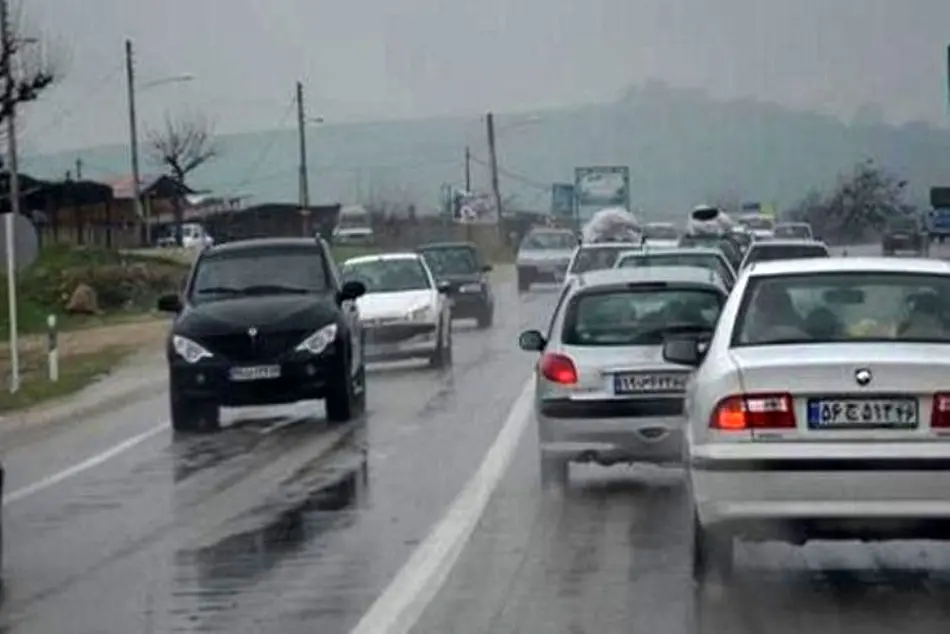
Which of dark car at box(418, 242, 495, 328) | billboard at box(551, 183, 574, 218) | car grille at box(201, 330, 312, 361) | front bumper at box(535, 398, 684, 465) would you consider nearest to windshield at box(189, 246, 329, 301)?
car grille at box(201, 330, 312, 361)

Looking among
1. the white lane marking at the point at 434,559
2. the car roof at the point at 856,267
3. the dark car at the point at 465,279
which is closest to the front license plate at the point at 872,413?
the car roof at the point at 856,267

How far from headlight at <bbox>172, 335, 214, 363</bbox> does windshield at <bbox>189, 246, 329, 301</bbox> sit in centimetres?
95

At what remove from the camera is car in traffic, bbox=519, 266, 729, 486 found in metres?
16.7

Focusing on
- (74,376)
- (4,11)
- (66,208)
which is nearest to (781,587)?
(74,376)

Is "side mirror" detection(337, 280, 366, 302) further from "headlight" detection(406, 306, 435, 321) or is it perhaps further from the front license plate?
the front license plate

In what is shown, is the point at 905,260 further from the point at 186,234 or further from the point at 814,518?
the point at 186,234

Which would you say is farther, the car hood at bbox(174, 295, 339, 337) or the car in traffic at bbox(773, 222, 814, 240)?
Result: the car in traffic at bbox(773, 222, 814, 240)

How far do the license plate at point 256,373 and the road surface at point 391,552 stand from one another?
3.55 feet

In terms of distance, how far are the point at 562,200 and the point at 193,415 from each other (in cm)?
10239

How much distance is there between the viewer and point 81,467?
832 inches

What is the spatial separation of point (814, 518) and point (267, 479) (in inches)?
332

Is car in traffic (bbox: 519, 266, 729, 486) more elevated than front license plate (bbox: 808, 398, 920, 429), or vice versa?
front license plate (bbox: 808, 398, 920, 429)

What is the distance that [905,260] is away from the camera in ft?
42.5

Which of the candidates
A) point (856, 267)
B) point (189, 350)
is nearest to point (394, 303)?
point (189, 350)
